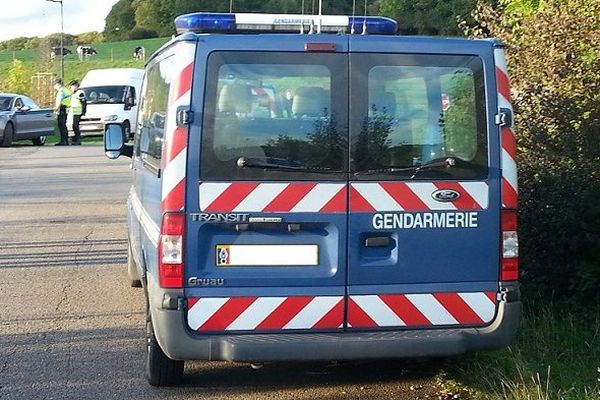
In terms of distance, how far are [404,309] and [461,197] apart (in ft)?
2.25

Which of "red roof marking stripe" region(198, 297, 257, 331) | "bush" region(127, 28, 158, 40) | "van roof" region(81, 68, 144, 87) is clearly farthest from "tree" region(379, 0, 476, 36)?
"bush" region(127, 28, 158, 40)

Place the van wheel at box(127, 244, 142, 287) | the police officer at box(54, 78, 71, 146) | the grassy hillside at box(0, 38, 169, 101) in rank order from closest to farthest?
1. the van wheel at box(127, 244, 142, 287)
2. the police officer at box(54, 78, 71, 146)
3. the grassy hillside at box(0, 38, 169, 101)

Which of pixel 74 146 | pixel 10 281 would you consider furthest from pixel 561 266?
pixel 74 146

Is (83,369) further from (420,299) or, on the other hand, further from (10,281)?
(10,281)

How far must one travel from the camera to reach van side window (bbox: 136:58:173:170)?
5383 mm

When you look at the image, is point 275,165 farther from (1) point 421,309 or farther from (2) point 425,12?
(2) point 425,12

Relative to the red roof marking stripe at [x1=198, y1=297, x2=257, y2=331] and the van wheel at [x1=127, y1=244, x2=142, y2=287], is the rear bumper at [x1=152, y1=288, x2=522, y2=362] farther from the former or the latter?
the van wheel at [x1=127, y1=244, x2=142, y2=287]

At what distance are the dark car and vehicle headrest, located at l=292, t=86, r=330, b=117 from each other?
2308 centimetres

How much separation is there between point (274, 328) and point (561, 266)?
111 inches

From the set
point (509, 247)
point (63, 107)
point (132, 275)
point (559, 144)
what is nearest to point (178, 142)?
point (509, 247)

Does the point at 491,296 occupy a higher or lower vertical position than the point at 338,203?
lower

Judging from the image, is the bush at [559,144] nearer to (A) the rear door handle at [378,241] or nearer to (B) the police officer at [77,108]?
(A) the rear door handle at [378,241]

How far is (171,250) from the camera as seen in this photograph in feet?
16.3

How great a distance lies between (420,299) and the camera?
5133 mm
